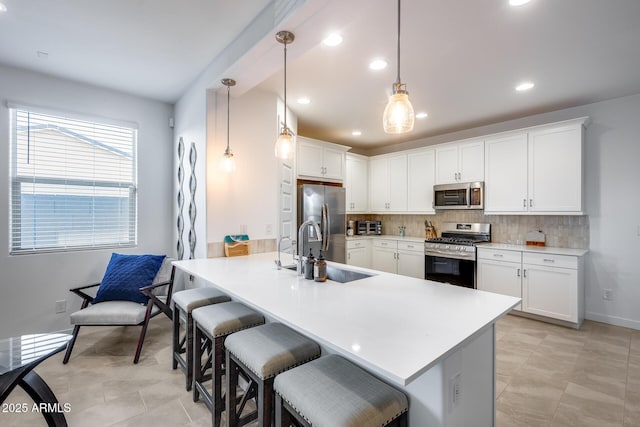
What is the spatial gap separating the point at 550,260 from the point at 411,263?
1.86 m

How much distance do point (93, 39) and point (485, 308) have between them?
3.30 m

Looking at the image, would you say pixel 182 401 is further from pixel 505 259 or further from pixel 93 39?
pixel 505 259

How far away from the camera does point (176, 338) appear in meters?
2.42

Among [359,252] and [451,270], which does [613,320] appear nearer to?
[451,270]

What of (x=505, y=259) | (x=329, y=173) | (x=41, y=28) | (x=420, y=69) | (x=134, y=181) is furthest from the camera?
(x=329, y=173)

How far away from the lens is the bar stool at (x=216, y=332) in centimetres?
177

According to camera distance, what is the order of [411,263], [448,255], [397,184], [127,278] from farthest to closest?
[397,184], [411,263], [448,255], [127,278]

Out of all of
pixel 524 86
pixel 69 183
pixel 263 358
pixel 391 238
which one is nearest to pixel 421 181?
pixel 391 238

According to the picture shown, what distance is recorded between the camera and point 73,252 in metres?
3.14

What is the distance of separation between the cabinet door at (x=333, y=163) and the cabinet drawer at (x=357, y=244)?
3.68 ft

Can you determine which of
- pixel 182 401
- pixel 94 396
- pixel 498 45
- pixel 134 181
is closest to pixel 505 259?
pixel 498 45

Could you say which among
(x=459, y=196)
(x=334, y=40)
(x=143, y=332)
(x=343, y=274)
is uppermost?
(x=334, y=40)

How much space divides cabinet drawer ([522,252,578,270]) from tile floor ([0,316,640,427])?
2.49ft

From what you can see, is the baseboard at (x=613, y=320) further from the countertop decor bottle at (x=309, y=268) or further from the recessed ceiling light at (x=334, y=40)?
the recessed ceiling light at (x=334, y=40)
